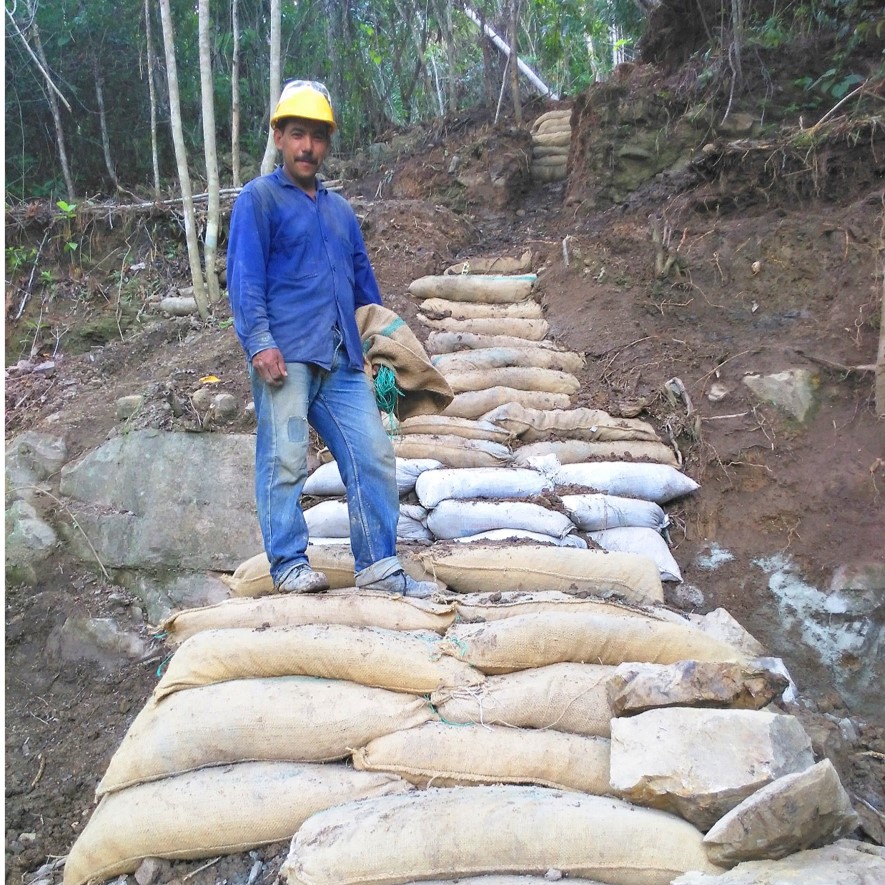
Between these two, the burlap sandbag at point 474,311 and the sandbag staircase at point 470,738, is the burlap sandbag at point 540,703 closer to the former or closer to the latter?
the sandbag staircase at point 470,738

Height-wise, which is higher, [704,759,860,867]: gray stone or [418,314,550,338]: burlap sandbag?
[418,314,550,338]: burlap sandbag

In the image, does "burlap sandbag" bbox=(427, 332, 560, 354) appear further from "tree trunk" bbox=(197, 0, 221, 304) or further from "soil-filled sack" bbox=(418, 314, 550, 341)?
"tree trunk" bbox=(197, 0, 221, 304)

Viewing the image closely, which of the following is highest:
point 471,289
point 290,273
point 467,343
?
point 290,273

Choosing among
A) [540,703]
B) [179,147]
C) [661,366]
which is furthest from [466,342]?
[540,703]

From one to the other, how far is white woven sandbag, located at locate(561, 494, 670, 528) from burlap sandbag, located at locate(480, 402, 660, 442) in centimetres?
68

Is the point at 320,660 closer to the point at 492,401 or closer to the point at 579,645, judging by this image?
the point at 579,645

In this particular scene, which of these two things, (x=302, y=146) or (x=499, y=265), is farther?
(x=499, y=265)

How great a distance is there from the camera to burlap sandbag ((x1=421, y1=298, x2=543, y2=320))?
231 inches

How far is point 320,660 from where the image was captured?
2244 millimetres

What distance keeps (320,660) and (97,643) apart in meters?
2.00

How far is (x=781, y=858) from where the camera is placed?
153 centimetres

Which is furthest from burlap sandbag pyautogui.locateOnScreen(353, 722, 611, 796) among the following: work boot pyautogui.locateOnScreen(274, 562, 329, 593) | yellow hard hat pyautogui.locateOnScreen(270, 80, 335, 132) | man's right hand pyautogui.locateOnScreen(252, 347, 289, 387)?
yellow hard hat pyautogui.locateOnScreen(270, 80, 335, 132)

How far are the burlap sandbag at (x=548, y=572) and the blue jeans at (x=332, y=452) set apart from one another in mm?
359

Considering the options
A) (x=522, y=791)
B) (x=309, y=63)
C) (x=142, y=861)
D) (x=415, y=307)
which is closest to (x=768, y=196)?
(x=415, y=307)
